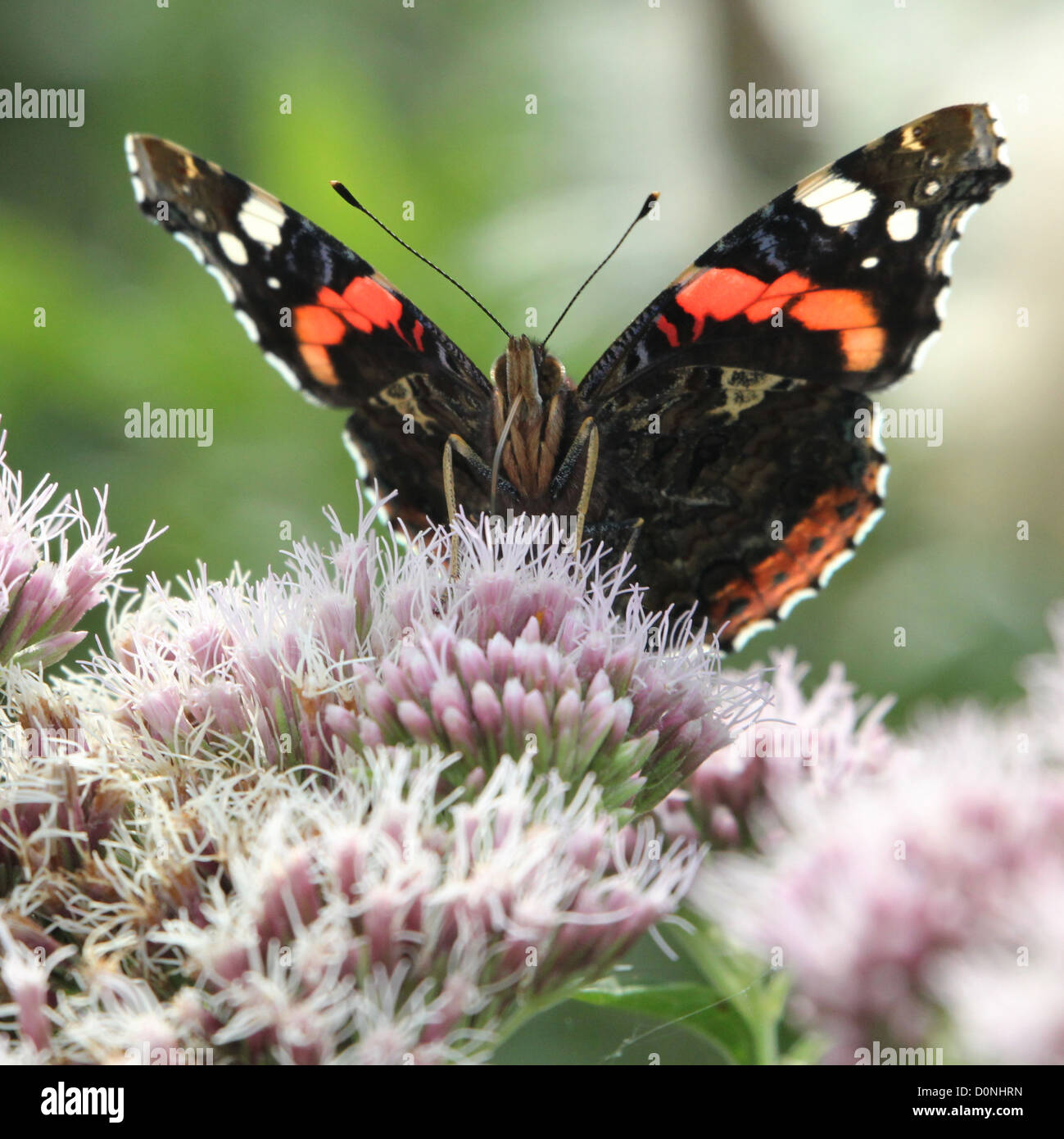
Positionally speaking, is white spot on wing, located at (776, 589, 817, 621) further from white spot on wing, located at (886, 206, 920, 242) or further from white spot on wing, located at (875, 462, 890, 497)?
white spot on wing, located at (886, 206, 920, 242)

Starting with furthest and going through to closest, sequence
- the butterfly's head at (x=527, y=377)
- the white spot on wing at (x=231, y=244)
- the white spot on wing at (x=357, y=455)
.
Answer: the white spot on wing at (x=357, y=455), the white spot on wing at (x=231, y=244), the butterfly's head at (x=527, y=377)

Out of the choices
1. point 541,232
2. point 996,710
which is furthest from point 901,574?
point 541,232

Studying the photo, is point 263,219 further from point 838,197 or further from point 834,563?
point 834,563

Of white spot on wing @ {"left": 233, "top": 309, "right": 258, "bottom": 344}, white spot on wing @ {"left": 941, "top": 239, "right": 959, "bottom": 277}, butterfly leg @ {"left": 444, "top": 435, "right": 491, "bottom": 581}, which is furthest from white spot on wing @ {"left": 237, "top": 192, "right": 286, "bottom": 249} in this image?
white spot on wing @ {"left": 941, "top": 239, "right": 959, "bottom": 277}

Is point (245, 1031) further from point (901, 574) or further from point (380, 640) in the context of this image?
point (901, 574)

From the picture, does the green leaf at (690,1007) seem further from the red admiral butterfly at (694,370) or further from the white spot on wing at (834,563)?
the white spot on wing at (834,563)

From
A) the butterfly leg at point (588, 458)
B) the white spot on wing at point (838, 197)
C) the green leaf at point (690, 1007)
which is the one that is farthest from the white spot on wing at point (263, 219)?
the green leaf at point (690, 1007)
